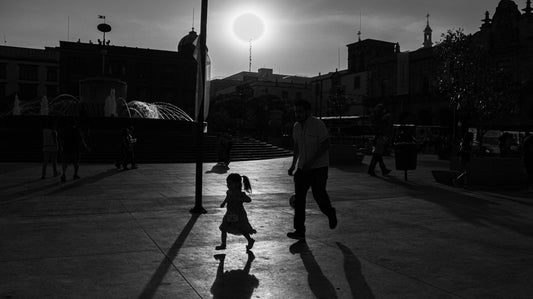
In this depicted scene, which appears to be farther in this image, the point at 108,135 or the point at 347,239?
the point at 108,135

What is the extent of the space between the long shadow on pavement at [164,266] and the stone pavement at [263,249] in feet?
0.04

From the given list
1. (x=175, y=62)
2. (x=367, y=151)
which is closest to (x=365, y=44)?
(x=175, y=62)

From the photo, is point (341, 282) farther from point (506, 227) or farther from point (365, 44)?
point (365, 44)

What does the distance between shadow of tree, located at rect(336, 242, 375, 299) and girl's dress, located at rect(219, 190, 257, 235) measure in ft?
3.53

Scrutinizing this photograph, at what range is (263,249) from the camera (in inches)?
212

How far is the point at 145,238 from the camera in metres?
5.76

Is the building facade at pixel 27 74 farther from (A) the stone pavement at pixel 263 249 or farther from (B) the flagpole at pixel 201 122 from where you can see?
(B) the flagpole at pixel 201 122

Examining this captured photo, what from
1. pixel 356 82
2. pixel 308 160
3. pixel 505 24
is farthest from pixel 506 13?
pixel 308 160

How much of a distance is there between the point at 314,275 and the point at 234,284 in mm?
782

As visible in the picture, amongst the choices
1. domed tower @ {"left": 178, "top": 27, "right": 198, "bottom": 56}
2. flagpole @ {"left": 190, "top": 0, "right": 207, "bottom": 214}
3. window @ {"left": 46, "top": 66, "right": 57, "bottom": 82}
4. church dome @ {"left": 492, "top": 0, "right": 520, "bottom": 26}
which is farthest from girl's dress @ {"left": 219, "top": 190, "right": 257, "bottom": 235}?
window @ {"left": 46, "top": 66, "right": 57, "bottom": 82}

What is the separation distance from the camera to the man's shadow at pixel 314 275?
3.89 metres

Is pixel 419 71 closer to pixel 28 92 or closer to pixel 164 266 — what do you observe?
pixel 28 92

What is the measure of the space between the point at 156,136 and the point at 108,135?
7.49ft

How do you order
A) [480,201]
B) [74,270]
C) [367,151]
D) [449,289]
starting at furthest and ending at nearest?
[367,151] → [480,201] → [74,270] → [449,289]
